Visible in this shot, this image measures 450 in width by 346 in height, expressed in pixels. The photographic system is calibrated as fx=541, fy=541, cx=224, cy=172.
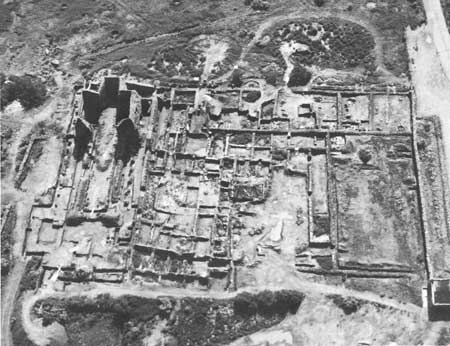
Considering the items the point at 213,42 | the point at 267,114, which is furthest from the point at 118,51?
the point at 267,114

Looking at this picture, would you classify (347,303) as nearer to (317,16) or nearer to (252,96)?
(252,96)

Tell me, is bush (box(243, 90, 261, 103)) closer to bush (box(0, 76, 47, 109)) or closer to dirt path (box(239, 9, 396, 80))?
dirt path (box(239, 9, 396, 80))

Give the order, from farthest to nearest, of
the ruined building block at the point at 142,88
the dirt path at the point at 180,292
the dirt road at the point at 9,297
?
the ruined building block at the point at 142,88
the dirt path at the point at 180,292
the dirt road at the point at 9,297

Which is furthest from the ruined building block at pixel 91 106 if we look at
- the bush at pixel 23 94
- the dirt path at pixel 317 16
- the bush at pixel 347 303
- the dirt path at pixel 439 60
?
the dirt path at pixel 439 60

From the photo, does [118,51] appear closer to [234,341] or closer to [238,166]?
[238,166]

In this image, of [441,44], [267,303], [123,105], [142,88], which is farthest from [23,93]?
[441,44]

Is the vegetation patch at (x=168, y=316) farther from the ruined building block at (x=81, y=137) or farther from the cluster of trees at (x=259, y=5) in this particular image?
the cluster of trees at (x=259, y=5)

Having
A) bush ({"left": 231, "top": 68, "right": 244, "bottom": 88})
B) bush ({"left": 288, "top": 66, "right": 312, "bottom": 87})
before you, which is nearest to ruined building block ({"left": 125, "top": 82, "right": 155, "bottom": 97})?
bush ({"left": 231, "top": 68, "right": 244, "bottom": 88})

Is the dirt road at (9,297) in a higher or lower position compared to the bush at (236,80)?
lower
